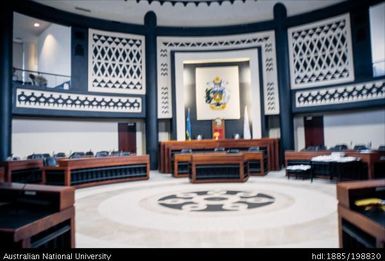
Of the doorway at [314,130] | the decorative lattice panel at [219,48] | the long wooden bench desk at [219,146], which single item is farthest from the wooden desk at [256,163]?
the doorway at [314,130]

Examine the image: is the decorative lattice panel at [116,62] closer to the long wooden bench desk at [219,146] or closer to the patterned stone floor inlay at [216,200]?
the long wooden bench desk at [219,146]

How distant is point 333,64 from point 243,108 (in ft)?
13.4

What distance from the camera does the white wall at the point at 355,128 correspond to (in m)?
10.3

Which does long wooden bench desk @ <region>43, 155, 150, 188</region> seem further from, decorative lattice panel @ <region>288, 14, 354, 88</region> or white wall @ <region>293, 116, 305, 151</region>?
decorative lattice panel @ <region>288, 14, 354, 88</region>

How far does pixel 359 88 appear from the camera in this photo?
33.8 feet

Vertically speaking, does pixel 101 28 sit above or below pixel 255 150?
above

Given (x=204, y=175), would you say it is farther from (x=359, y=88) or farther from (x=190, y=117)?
(x=359, y=88)

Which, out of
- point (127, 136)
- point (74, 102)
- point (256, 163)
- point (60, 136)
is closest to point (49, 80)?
point (74, 102)

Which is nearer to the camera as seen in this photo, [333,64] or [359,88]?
[359,88]

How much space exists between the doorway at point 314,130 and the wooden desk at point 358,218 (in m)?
10.4

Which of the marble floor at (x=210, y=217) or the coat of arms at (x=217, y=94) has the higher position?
the coat of arms at (x=217, y=94)

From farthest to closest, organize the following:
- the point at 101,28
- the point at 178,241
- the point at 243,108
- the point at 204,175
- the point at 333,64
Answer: the point at 243,108 < the point at 101,28 < the point at 333,64 < the point at 204,175 < the point at 178,241

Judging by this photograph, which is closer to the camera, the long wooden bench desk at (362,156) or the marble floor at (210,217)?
the marble floor at (210,217)

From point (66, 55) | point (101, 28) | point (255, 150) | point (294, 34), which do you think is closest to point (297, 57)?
point (294, 34)
